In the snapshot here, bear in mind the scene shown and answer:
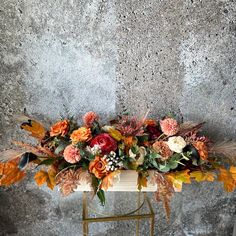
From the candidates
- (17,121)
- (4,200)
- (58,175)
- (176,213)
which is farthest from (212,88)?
(4,200)

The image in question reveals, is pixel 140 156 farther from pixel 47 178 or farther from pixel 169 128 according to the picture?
pixel 47 178

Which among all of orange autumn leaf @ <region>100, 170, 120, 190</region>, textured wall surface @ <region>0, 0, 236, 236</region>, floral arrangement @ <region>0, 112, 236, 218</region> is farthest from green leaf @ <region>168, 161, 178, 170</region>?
textured wall surface @ <region>0, 0, 236, 236</region>

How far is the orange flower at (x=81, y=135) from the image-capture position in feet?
4.29

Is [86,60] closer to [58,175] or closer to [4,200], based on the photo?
[58,175]

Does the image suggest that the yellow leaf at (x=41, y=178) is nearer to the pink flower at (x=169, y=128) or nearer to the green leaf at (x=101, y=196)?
the green leaf at (x=101, y=196)

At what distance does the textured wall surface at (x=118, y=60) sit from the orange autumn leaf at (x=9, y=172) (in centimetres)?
28

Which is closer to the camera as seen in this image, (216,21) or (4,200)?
(216,21)

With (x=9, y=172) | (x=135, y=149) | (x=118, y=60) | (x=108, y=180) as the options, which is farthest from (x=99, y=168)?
(x=118, y=60)

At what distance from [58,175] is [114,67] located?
56cm

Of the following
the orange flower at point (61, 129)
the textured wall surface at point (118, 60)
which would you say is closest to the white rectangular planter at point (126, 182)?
the orange flower at point (61, 129)

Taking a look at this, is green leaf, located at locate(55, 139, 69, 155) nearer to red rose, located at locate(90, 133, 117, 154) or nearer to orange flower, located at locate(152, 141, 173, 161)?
red rose, located at locate(90, 133, 117, 154)

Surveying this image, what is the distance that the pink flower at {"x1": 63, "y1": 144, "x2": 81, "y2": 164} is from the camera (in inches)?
49.8

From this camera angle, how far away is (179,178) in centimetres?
130

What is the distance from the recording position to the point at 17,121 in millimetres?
1568
